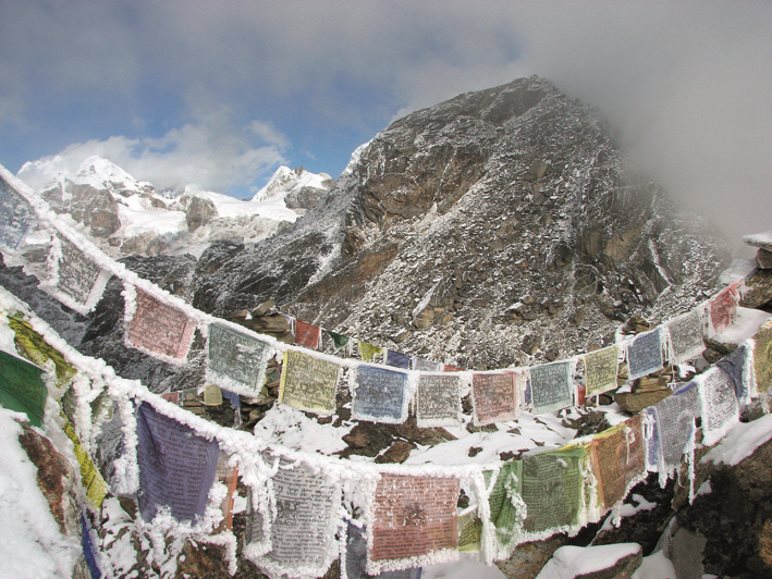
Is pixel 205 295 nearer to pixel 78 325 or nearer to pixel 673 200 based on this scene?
pixel 78 325

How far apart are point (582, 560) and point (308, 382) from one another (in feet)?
13.8

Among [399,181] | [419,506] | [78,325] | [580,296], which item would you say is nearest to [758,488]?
[419,506]

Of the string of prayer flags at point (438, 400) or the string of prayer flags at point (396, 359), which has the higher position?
the string of prayer flags at point (396, 359)

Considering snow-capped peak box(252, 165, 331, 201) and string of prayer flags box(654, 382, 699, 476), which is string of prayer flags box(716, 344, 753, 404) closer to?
string of prayer flags box(654, 382, 699, 476)

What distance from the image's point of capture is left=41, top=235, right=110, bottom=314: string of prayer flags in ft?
11.4

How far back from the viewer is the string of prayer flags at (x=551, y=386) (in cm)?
786

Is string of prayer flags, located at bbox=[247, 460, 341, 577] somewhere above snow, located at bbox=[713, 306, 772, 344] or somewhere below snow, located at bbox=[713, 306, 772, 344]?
below

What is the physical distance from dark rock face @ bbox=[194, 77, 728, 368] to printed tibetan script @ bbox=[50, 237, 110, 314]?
19.3m

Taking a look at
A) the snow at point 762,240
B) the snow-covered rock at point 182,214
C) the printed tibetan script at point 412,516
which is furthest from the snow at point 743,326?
the snow-covered rock at point 182,214

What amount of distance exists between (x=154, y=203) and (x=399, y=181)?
327 ft

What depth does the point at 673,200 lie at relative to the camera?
28594 mm

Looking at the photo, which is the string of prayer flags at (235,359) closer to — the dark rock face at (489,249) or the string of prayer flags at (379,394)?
the string of prayer flags at (379,394)

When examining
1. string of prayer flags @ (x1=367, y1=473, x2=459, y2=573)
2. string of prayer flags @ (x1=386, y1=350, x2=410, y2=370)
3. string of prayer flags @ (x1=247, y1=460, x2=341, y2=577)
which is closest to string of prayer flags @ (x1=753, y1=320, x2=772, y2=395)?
string of prayer flags @ (x1=367, y1=473, x2=459, y2=573)

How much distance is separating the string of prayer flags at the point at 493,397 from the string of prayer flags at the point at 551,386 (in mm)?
456
